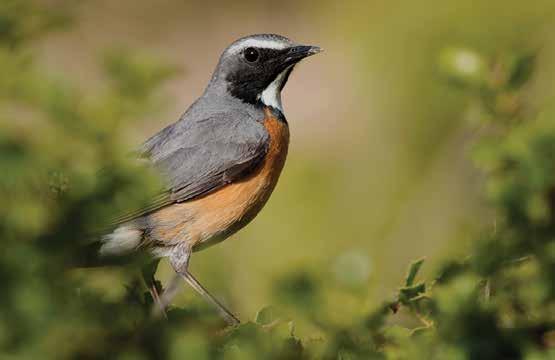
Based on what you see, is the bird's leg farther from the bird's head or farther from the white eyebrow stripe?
the white eyebrow stripe

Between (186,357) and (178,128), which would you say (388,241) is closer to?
(178,128)

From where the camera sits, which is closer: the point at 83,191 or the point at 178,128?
the point at 83,191

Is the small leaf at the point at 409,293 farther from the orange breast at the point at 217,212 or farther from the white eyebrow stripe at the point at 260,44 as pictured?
the white eyebrow stripe at the point at 260,44

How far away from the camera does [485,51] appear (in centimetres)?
473

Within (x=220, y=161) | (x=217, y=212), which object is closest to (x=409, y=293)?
(x=217, y=212)

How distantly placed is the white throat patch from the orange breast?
0.51 meters

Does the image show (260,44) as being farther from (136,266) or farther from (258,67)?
(136,266)

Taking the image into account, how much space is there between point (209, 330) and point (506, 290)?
0.68 metres

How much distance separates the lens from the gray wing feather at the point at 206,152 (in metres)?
4.15

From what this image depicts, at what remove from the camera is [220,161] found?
4297 millimetres

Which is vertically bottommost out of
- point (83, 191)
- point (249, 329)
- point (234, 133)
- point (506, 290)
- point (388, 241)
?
point (388, 241)

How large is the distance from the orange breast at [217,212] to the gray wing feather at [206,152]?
4 cm

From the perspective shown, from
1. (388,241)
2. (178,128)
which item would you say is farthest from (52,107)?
(388,241)

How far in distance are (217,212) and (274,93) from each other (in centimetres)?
85
